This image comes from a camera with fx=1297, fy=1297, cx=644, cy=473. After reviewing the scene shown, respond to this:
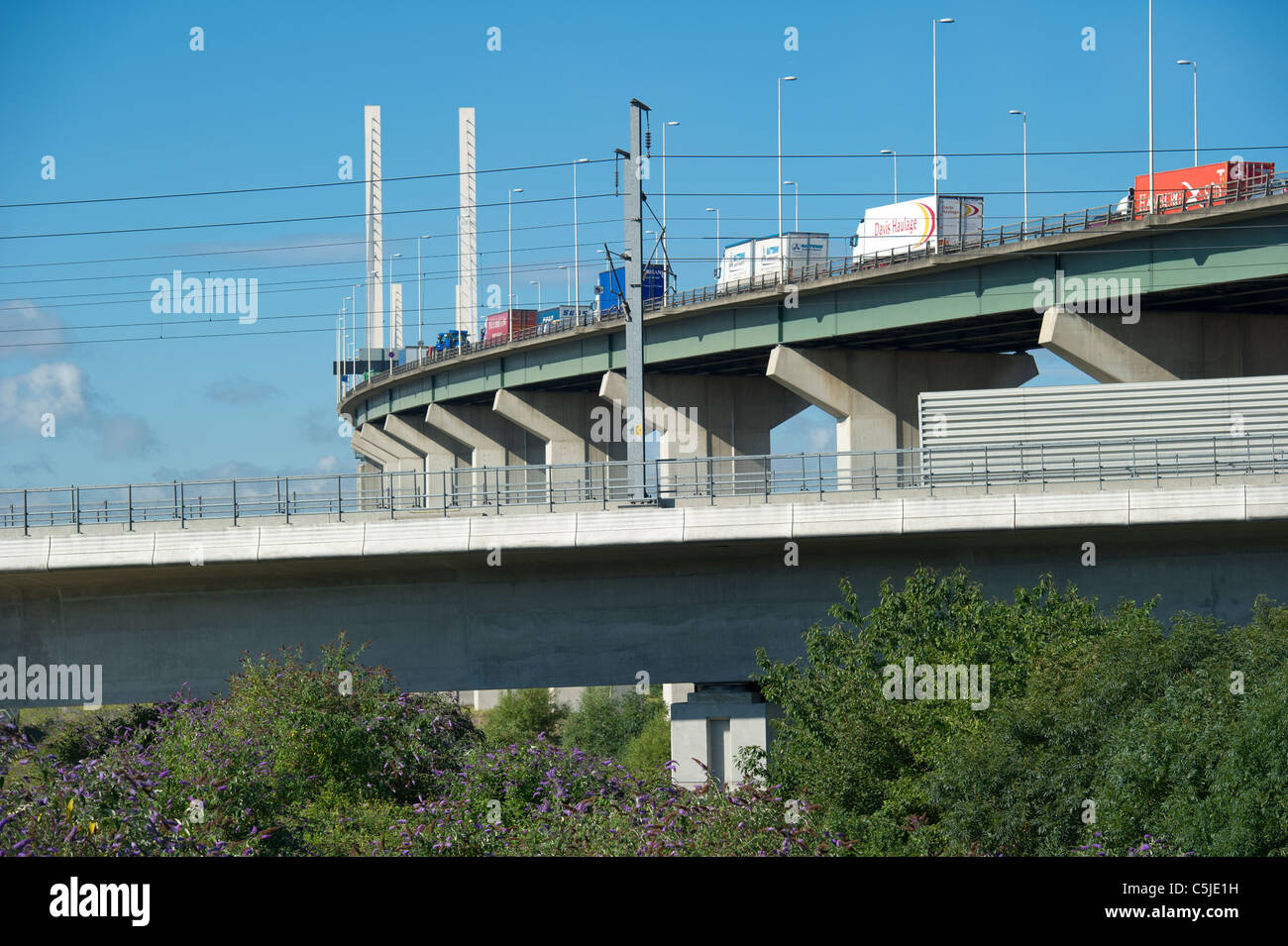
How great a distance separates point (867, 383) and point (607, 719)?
32.6 m

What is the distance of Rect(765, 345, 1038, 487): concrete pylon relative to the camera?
2026 inches

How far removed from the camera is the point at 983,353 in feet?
182

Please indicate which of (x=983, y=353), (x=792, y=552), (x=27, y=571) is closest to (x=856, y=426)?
(x=983, y=353)

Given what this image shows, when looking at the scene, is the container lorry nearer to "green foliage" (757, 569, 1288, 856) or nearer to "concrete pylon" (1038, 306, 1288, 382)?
"concrete pylon" (1038, 306, 1288, 382)

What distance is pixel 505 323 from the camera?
89.6 metres

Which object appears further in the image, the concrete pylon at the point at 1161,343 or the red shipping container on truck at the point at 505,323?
the red shipping container on truck at the point at 505,323

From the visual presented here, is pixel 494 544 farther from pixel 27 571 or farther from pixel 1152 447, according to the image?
pixel 1152 447

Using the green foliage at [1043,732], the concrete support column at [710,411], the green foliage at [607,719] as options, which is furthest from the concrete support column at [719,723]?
the green foliage at [607,719]

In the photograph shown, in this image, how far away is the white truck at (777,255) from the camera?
55.7m

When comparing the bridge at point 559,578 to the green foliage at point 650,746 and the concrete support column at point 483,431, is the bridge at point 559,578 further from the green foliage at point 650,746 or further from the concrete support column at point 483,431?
the concrete support column at point 483,431

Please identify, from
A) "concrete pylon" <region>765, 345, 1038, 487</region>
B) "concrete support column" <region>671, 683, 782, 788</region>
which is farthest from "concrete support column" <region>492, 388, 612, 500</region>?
"concrete support column" <region>671, 683, 782, 788</region>

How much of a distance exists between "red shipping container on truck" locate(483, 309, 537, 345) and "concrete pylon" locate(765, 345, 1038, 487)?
3376 cm

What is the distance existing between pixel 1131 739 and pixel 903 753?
4608 mm

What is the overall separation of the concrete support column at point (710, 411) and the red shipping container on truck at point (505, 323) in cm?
2125
